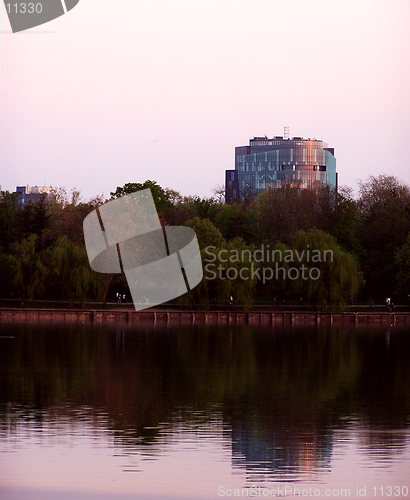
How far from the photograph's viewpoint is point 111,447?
12352mm

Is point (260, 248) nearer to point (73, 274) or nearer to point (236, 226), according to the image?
point (236, 226)

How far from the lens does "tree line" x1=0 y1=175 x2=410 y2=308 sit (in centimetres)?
4603

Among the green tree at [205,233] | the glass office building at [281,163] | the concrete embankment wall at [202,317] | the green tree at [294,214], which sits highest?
the glass office building at [281,163]

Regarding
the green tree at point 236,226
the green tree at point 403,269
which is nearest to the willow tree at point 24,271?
the green tree at point 236,226

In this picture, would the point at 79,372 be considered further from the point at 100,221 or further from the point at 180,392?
the point at 100,221

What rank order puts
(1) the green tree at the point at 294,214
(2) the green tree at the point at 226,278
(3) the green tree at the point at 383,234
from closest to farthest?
(2) the green tree at the point at 226,278, (3) the green tree at the point at 383,234, (1) the green tree at the point at 294,214

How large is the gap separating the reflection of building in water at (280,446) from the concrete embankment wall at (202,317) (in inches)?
1195

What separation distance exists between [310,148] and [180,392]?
135 m

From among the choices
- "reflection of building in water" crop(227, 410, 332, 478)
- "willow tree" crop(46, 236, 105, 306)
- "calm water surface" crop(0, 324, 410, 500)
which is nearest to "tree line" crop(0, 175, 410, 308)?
"willow tree" crop(46, 236, 105, 306)

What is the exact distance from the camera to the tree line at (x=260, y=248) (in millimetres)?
46031

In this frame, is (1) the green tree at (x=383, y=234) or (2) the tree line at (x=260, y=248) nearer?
(2) the tree line at (x=260, y=248)

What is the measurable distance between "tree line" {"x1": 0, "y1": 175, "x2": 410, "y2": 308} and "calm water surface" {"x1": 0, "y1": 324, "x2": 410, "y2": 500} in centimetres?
1601

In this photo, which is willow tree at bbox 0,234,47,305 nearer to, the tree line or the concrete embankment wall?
the tree line

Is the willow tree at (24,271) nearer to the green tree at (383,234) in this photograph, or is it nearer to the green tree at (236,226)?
the green tree at (236,226)
